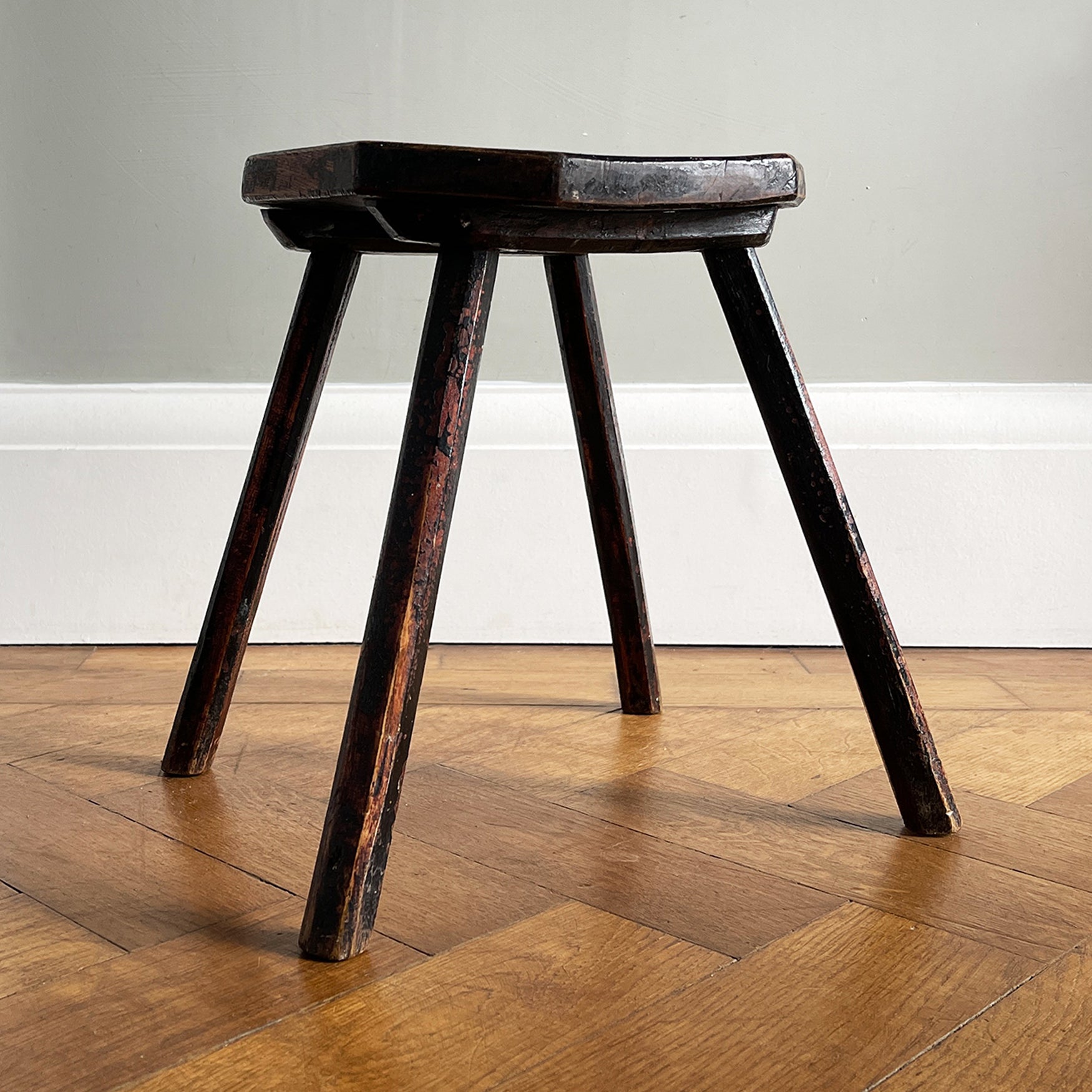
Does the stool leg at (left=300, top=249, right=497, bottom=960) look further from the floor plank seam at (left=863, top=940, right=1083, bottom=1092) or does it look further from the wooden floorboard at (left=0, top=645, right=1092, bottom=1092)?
the floor plank seam at (left=863, top=940, right=1083, bottom=1092)

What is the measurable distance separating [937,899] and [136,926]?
1.27 ft

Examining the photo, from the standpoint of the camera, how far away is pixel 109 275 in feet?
3.72

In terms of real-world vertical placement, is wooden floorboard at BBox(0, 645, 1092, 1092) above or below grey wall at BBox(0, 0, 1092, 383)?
below

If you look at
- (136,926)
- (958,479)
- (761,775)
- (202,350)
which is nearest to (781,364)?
(761,775)

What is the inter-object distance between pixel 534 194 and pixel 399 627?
0.21 metres

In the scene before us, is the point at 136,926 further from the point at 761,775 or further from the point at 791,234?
the point at 791,234

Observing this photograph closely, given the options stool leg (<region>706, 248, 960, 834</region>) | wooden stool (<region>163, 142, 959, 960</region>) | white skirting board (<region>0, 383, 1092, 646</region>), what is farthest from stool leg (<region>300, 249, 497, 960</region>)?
white skirting board (<region>0, 383, 1092, 646</region>)

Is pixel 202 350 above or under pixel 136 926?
above

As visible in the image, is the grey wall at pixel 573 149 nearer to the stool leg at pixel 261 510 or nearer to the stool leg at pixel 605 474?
the stool leg at pixel 605 474

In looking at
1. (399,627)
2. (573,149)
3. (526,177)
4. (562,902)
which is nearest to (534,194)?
(526,177)

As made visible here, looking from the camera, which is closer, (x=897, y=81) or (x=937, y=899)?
(x=937, y=899)

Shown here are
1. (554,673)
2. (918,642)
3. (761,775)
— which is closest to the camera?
(761,775)

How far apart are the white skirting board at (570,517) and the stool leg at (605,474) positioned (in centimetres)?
23

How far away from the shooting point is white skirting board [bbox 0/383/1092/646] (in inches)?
44.6
